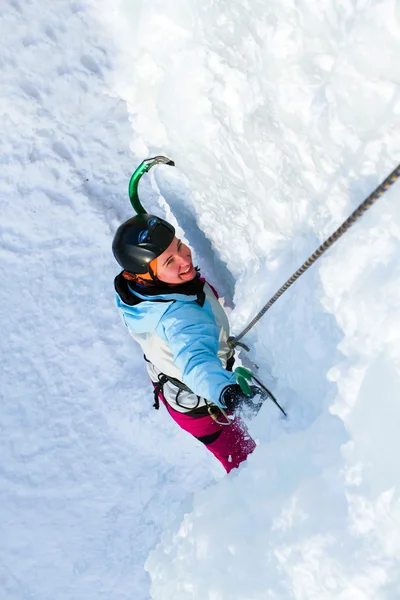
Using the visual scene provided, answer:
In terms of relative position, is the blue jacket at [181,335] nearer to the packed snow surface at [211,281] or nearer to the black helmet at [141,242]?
the black helmet at [141,242]

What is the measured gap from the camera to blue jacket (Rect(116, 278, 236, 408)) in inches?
102

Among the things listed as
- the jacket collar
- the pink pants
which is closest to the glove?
the jacket collar

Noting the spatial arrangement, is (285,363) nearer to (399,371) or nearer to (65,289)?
(399,371)

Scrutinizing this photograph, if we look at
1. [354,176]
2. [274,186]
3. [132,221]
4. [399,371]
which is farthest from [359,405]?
[132,221]

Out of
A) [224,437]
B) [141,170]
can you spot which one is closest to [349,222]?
[141,170]

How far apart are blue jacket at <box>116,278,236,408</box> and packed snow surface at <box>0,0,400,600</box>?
292mm

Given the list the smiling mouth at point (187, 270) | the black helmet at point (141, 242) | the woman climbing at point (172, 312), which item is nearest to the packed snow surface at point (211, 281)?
the woman climbing at point (172, 312)

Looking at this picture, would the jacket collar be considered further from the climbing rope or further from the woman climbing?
the climbing rope

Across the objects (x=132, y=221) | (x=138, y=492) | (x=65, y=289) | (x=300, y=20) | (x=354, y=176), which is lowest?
(x=138, y=492)

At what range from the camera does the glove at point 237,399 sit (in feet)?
8.41

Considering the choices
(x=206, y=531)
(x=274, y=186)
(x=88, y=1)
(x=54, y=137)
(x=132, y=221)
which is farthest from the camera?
(x=54, y=137)

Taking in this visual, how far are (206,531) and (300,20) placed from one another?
6.80 feet

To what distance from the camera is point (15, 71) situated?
4211 mm

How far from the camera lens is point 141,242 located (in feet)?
9.53
